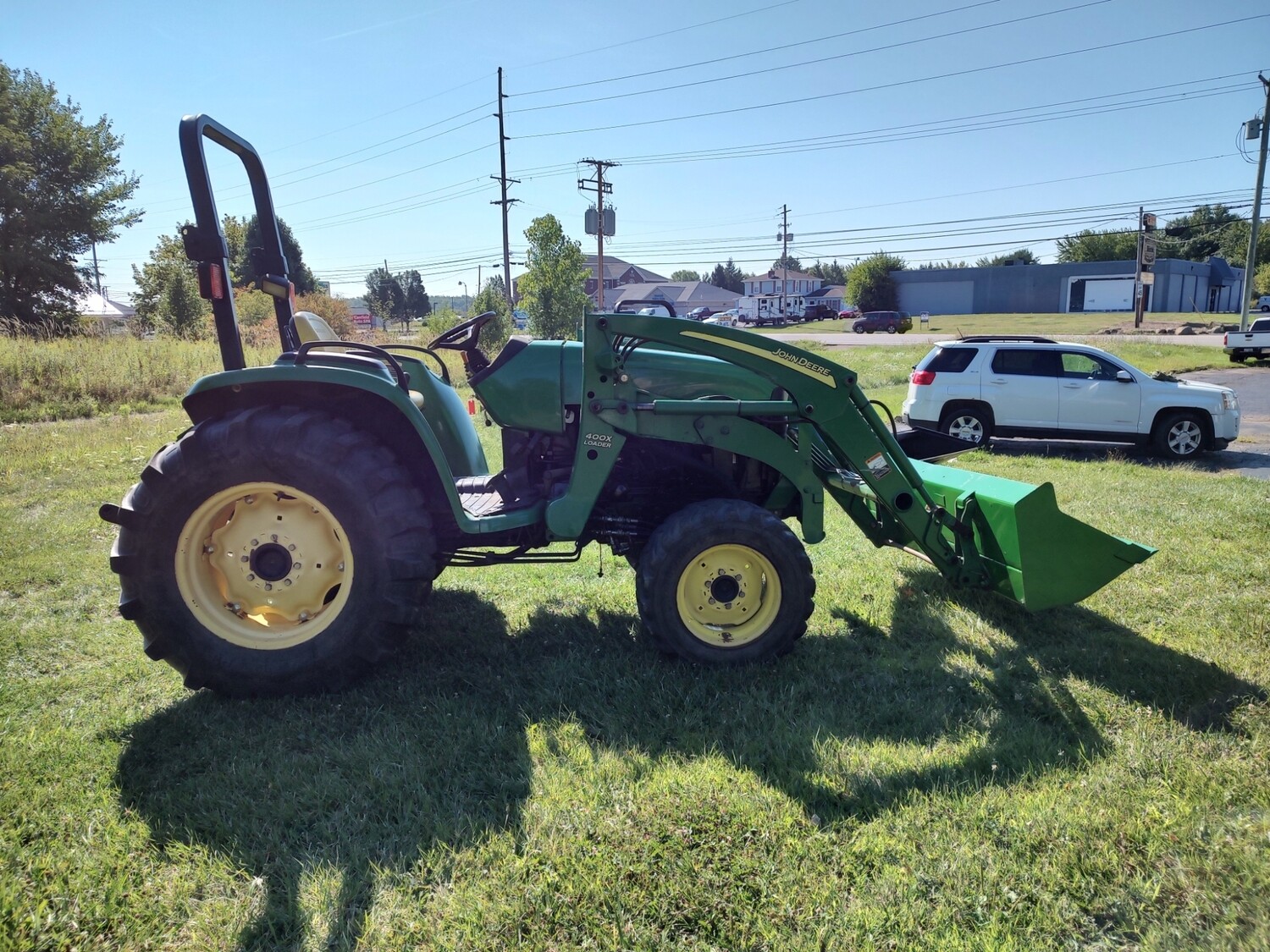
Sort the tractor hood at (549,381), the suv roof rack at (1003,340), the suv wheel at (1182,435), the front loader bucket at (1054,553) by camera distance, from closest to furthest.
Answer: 1. the front loader bucket at (1054,553)
2. the tractor hood at (549,381)
3. the suv wheel at (1182,435)
4. the suv roof rack at (1003,340)

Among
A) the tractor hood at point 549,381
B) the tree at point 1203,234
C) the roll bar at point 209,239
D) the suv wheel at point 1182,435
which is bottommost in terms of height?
the suv wheel at point 1182,435

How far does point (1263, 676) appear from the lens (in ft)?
12.5

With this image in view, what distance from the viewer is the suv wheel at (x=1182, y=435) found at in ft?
35.2

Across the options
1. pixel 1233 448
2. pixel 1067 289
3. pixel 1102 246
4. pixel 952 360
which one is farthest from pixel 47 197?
pixel 1102 246

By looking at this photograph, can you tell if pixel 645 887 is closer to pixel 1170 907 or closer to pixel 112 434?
pixel 1170 907

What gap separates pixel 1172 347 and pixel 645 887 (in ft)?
108

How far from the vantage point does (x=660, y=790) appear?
294cm

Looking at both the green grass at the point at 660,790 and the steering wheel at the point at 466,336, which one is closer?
the green grass at the point at 660,790

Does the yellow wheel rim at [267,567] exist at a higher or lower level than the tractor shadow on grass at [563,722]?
higher

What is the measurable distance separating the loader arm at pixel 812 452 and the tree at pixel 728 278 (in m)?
111

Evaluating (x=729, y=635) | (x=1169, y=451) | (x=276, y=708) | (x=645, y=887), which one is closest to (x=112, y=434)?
(x=276, y=708)

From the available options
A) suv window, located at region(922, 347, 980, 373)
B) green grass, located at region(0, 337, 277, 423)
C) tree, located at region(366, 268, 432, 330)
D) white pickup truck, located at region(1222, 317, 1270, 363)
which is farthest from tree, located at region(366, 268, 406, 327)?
suv window, located at region(922, 347, 980, 373)

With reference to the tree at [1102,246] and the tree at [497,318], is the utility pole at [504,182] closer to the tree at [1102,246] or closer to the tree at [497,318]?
the tree at [497,318]

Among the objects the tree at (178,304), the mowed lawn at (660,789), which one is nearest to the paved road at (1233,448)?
the mowed lawn at (660,789)
